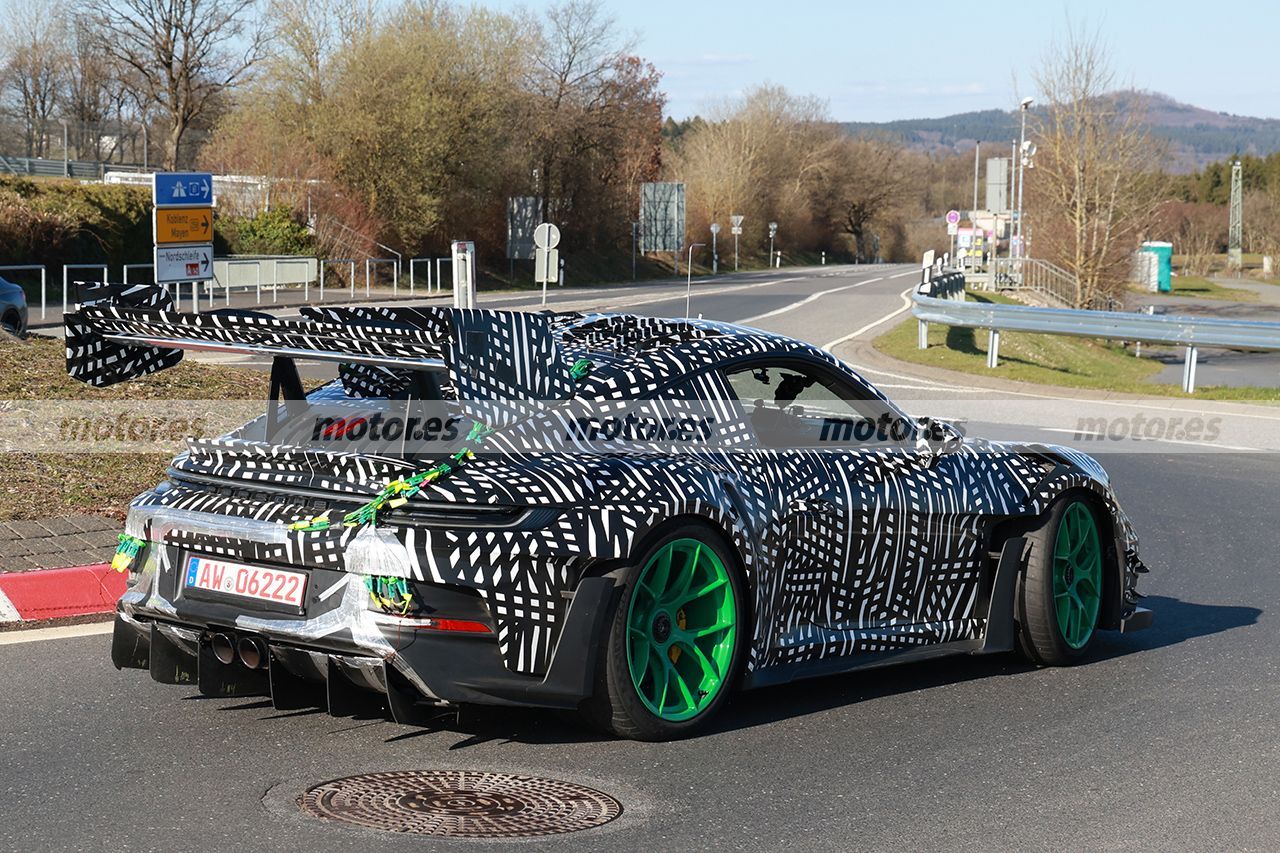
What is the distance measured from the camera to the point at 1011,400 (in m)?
19.9

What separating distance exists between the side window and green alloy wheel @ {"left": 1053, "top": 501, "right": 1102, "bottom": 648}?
99cm

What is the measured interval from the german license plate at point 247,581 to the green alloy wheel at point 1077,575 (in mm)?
3170

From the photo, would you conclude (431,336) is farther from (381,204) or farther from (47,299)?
(381,204)

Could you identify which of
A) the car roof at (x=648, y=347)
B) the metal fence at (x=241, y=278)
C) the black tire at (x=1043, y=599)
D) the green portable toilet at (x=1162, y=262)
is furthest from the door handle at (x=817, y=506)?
the green portable toilet at (x=1162, y=262)

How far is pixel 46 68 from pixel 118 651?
83137 mm

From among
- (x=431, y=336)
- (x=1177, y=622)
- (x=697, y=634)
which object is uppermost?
(x=431, y=336)

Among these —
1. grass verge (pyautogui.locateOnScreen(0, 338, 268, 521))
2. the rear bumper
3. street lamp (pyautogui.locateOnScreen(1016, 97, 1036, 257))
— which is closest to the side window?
the rear bumper

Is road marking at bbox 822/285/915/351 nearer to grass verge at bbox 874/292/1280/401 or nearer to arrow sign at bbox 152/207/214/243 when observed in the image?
grass verge at bbox 874/292/1280/401

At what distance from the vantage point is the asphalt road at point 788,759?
4.40 meters

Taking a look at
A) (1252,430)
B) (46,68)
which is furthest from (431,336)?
(46,68)

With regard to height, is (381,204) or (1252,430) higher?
(381,204)

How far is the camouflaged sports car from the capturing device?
15.6 ft

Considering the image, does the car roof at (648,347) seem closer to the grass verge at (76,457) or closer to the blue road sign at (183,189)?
the grass verge at (76,457)

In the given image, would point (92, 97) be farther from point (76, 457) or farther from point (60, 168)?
point (76, 457)
